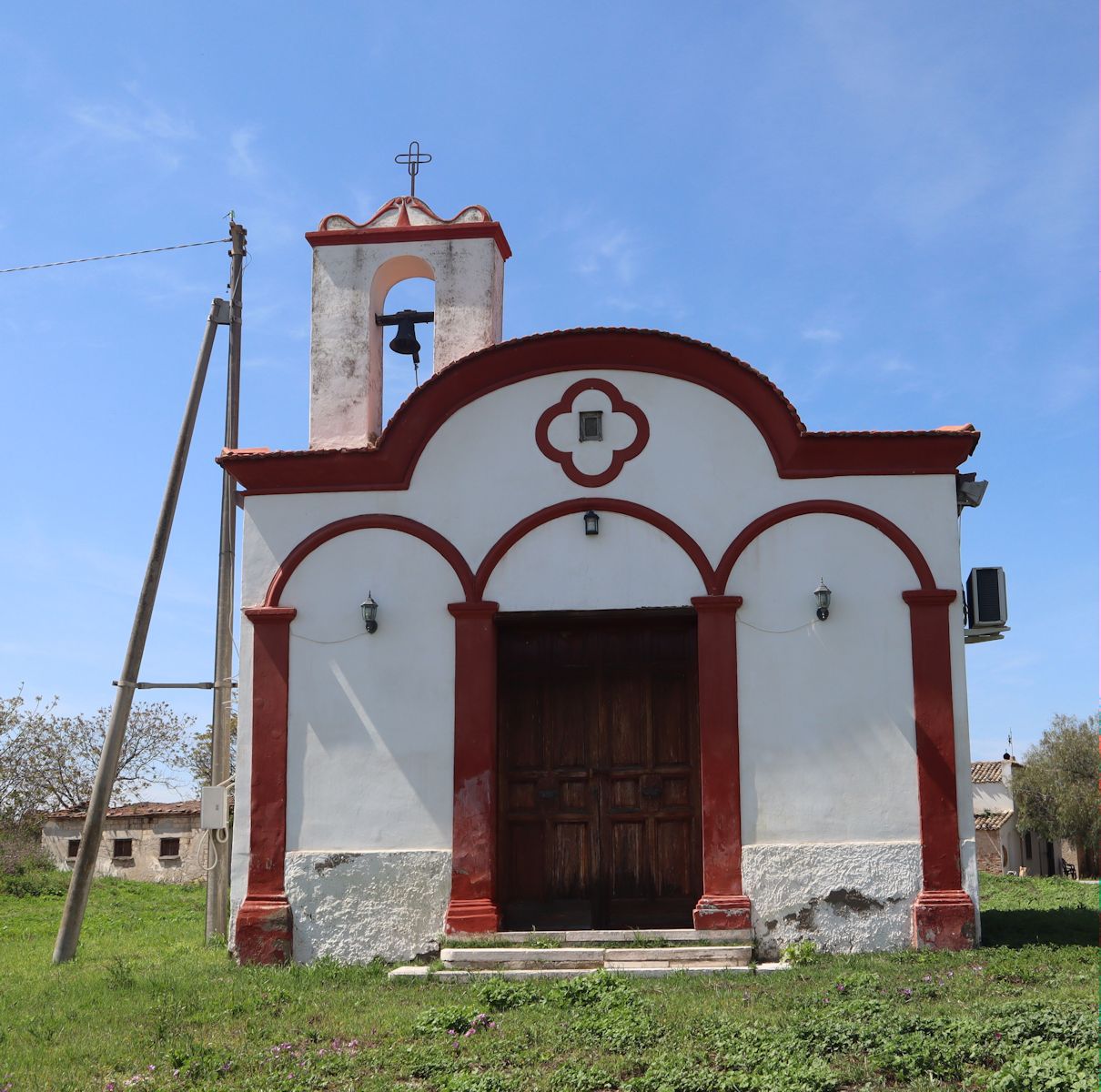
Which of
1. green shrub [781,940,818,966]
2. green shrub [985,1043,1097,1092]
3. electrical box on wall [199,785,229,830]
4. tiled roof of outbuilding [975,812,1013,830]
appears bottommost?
green shrub [985,1043,1097,1092]

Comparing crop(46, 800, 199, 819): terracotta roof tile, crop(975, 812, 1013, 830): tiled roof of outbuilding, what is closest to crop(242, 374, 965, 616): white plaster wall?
crop(46, 800, 199, 819): terracotta roof tile

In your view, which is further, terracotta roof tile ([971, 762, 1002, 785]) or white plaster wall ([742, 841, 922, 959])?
terracotta roof tile ([971, 762, 1002, 785])

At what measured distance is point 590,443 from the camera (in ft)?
39.7

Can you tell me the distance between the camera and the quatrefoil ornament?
12039 millimetres

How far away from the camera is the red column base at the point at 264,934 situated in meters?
11.4

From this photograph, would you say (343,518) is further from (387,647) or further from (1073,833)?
(1073,833)

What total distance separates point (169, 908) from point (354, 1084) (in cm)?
1367

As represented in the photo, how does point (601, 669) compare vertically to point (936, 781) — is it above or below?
above

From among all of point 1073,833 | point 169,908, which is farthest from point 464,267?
point 1073,833

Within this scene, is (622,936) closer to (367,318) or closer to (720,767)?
(720,767)

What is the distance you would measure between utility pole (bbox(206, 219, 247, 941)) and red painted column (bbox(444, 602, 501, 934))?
3339mm

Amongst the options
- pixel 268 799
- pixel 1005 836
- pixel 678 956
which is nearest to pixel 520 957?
pixel 678 956

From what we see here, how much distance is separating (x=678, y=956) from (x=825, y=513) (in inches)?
160

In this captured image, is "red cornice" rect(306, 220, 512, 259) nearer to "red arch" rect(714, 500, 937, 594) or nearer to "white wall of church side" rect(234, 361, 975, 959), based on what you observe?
"white wall of church side" rect(234, 361, 975, 959)
